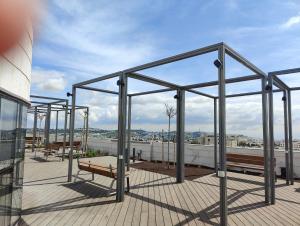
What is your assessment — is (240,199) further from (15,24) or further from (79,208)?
(15,24)

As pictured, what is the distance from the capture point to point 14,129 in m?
3.46

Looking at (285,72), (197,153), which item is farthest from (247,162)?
(285,72)

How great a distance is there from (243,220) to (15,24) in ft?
16.7

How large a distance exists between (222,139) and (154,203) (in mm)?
2262

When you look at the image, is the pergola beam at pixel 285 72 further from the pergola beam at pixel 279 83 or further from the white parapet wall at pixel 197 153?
the white parapet wall at pixel 197 153

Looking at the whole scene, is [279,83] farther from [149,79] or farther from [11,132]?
[11,132]

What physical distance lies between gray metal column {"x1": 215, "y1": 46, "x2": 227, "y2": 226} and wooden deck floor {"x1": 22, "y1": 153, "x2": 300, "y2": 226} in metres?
0.38

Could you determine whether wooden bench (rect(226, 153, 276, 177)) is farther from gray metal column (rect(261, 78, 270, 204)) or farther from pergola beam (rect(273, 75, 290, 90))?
gray metal column (rect(261, 78, 270, 204))

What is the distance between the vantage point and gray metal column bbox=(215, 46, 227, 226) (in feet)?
14.9

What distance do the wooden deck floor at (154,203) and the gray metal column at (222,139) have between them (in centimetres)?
38

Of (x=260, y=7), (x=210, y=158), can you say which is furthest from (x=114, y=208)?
(x=210, y=158)

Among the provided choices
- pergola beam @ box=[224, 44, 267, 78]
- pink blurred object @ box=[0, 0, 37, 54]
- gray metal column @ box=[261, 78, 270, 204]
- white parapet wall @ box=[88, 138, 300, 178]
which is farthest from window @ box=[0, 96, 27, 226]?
white parapet wall @ box=[88, 138, 300, 178]

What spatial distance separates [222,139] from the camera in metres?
4.62

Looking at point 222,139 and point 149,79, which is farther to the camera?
point 149,79
